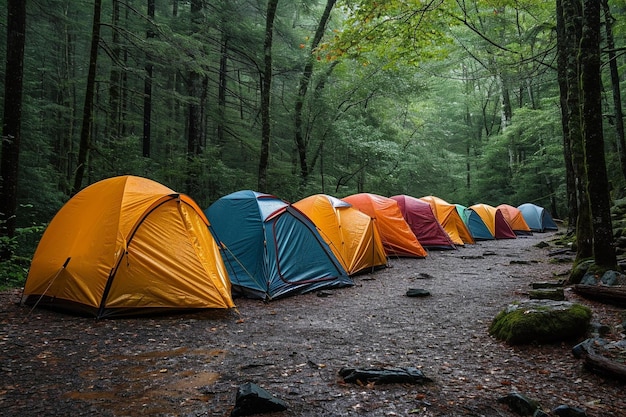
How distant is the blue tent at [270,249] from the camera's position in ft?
24.2

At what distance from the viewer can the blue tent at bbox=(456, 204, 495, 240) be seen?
18564mm

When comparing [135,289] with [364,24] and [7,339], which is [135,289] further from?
[364,24]

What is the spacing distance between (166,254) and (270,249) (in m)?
2.16

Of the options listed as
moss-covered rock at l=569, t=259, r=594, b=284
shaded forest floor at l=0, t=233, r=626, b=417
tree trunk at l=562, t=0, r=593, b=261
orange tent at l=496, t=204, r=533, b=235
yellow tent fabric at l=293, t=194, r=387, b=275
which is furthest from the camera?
orange tent at l=496, t=204, r=533, b=235

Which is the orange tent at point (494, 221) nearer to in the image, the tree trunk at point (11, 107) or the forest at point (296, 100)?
the forest at point (296, 100)

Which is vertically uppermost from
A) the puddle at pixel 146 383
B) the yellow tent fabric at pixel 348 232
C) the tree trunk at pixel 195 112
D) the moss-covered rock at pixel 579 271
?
the tree trunk at pixel 195 112

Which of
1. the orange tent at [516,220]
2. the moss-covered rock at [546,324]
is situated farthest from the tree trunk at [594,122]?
the orange tent at [516,220]

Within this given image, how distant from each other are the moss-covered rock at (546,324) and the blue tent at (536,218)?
72.4 feet

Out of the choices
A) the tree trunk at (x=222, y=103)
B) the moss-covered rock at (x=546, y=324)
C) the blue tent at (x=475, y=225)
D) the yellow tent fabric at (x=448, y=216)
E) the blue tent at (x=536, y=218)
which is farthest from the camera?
the blue tent at (x=536, y=218)

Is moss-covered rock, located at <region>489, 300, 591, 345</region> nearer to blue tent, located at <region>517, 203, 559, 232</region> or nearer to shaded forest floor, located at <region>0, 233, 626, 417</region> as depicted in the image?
shaded forest floor, located at <region>0, 233, 626, 417</region>

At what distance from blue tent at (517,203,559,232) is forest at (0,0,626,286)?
6.12 ft

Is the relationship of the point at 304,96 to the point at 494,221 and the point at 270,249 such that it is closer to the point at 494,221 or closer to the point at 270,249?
the point at 270,249

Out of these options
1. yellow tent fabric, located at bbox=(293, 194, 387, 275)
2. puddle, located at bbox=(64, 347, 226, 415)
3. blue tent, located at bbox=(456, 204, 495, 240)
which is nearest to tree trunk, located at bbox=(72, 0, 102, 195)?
yellow tent fabric, located at bbox=(293, 194, 387, 275)

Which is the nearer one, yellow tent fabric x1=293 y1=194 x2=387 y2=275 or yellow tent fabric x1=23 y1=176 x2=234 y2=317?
yellow tent fabric x1=23 y1=176 x2=234 y2=317
